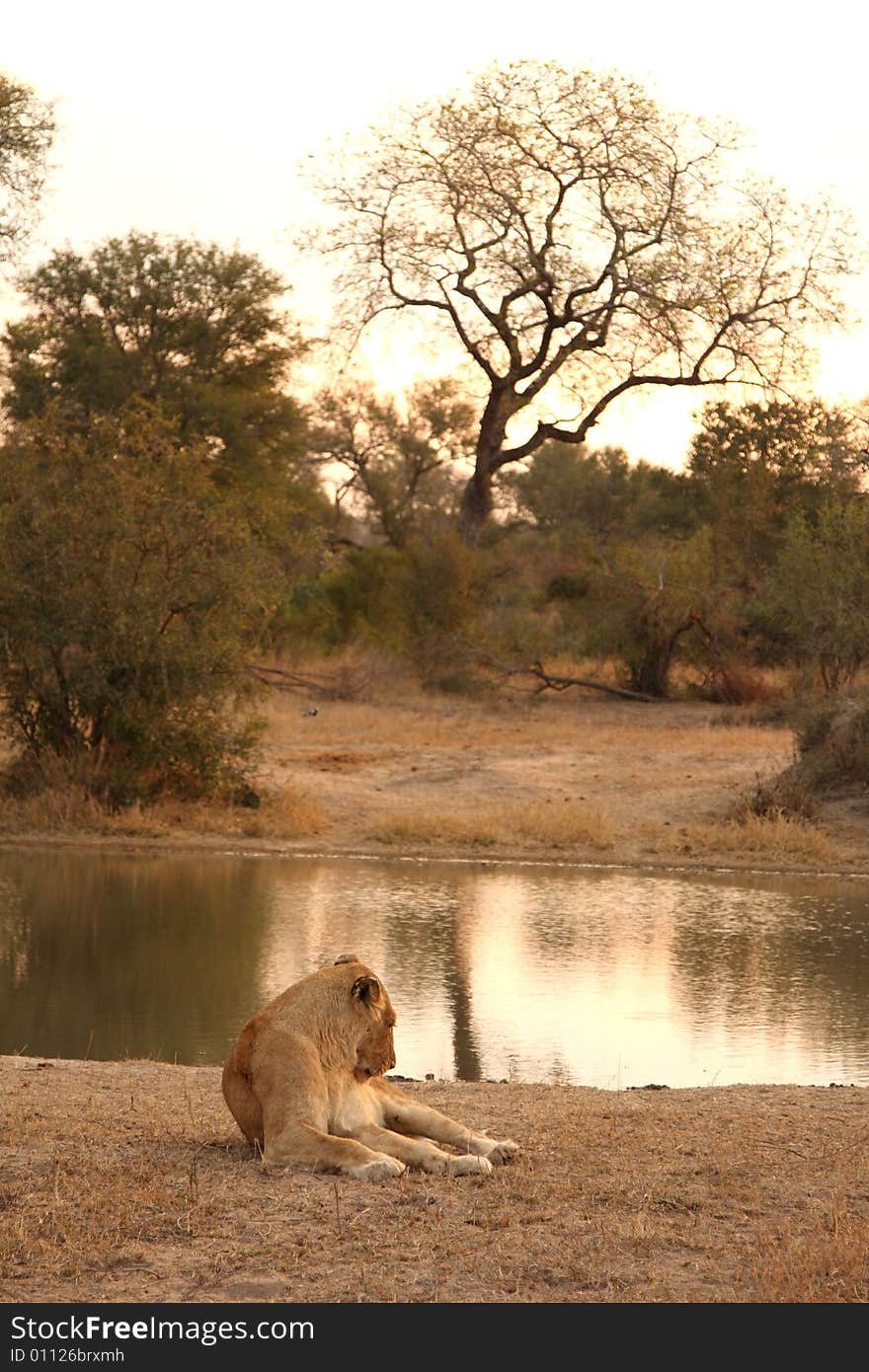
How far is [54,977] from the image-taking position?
11.5 metres

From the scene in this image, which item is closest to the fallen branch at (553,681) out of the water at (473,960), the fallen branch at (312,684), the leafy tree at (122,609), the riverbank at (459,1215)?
the fallen branch at (312,684)

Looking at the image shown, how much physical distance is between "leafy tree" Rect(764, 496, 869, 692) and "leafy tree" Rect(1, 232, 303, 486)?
14632 millimetres

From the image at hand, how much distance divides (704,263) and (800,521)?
12.5 meters

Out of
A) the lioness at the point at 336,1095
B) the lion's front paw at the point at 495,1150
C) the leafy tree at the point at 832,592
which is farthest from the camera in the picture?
the leafy tree at the point at 832,592

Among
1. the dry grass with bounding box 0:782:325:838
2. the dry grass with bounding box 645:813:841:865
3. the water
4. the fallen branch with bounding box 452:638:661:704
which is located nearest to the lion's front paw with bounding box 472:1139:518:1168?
the water

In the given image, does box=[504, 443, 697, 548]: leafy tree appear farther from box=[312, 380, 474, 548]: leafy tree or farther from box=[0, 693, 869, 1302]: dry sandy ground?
box=[0, 693, 869, 1302]: dry sandy ground

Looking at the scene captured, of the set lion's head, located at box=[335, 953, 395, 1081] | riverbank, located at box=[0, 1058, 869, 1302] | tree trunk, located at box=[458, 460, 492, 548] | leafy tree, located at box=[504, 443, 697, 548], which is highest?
leafy tree, located at box=[504, 443, 697, 548]

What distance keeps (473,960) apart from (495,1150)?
6.04 m

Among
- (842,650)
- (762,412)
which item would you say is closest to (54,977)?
(842,650)

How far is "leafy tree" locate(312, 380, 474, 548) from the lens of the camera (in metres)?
54.1

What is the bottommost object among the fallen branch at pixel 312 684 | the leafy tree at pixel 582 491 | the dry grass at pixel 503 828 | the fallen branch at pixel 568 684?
the dry grass at pixel 503 828

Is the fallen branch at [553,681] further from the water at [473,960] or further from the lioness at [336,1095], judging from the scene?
the lioness at [336,1095]

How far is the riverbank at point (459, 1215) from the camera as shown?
4871mm

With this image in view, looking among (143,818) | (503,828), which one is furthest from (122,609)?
(503,828)
